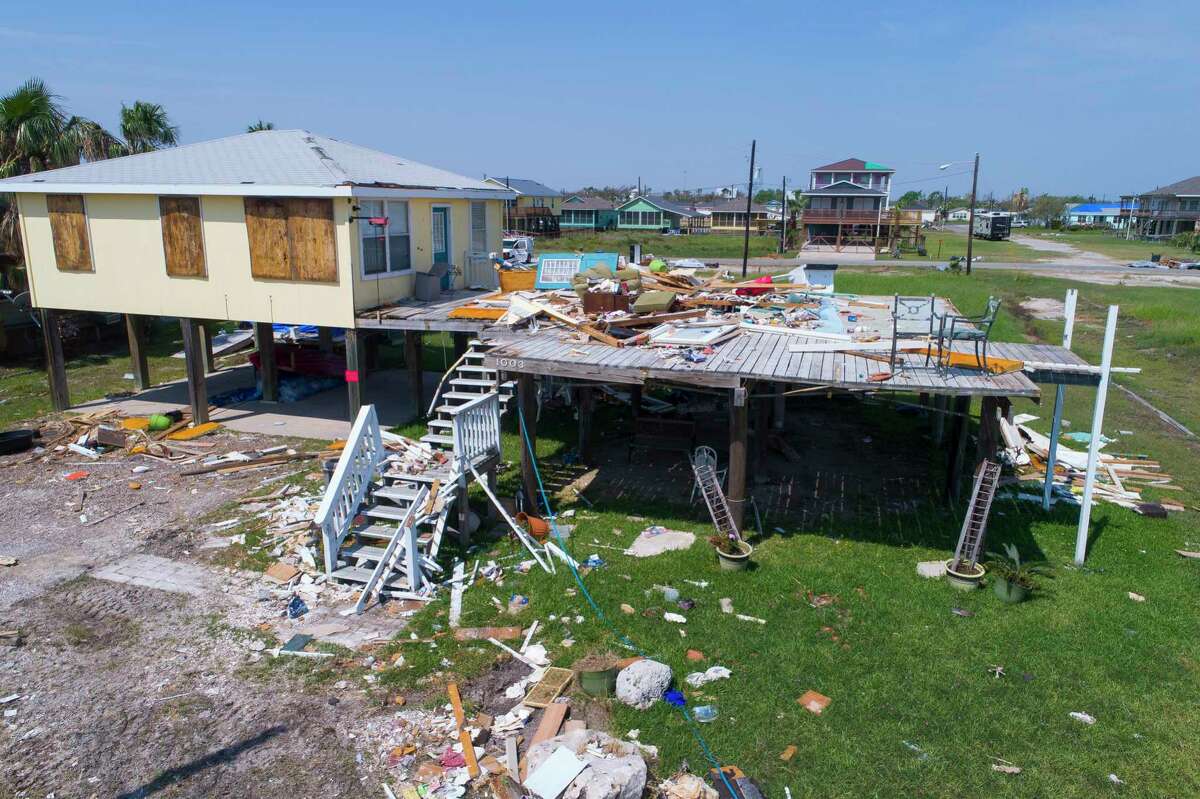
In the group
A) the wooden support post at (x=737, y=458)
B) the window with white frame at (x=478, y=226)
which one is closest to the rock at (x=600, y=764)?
the wooden support post at (x=737, y=458)

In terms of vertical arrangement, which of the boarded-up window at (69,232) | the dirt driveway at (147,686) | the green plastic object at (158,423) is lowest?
the dirt driveway at (147,686)

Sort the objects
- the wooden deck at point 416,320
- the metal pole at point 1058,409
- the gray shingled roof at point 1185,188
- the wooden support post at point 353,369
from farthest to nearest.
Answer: the gray shingled roof at point 1185,188
the wooden support post at point 353,369
the wooden deck at point 416,320
the metal pole at point 1058,409

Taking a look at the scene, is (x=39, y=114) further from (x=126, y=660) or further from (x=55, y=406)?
(x=126, y=660)

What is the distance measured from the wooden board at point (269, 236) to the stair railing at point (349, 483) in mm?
5696

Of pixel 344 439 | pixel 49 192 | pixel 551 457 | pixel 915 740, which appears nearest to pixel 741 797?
pixel 915 740

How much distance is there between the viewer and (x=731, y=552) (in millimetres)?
10125

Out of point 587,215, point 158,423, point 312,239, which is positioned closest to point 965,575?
point 312,239

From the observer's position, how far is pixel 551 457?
1462 centimetres

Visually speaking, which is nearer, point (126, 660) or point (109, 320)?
point (126, 660)

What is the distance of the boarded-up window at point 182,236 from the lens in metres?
15.3

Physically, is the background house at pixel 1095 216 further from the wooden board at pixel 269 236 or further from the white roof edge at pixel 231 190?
the wooden board at pixel 269 236

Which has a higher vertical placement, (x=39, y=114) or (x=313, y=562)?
(x=39, y=114)

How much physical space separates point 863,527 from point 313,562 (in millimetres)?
7670

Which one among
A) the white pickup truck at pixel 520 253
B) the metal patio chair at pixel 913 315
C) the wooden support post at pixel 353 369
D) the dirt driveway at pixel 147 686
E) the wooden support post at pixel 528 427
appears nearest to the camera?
the dirt driveway at pixel 147 686
